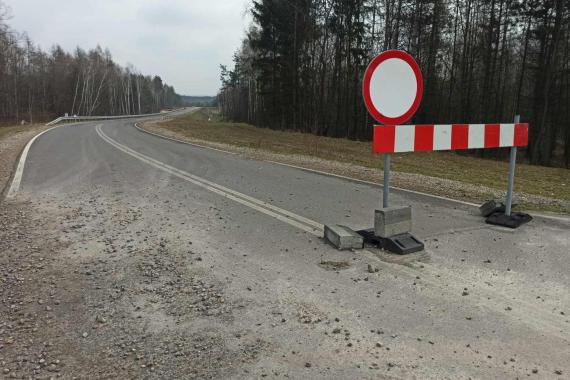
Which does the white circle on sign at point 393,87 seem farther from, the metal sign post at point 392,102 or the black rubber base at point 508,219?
the black rubber base at point 508,219

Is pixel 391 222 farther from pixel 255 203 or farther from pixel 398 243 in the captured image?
pixel 255 203

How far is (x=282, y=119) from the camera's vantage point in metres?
38.7

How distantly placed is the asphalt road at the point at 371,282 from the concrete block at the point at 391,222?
0.31 metres

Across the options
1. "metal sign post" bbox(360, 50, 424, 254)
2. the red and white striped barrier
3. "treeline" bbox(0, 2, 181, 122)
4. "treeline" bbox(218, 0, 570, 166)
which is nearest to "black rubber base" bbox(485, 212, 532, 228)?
the red and white striped barrier

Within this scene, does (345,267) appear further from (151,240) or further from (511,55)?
(511,55)

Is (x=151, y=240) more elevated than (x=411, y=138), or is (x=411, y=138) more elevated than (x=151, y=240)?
(x=411, y=138)

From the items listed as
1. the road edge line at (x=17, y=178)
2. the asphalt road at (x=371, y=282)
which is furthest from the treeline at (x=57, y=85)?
the asphalt road at (x=371, y=282)

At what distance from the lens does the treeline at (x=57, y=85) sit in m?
69.5

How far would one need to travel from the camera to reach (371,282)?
3.91 metres

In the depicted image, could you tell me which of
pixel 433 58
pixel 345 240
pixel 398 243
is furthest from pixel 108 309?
pixel 433 58

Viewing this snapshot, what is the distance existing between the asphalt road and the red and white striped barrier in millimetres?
1172

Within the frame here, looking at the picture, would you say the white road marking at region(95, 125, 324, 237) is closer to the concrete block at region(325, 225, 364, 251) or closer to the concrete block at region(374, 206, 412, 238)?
the concrete block at region(325, 225, 364, 251)

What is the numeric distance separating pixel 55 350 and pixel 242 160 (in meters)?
10.6

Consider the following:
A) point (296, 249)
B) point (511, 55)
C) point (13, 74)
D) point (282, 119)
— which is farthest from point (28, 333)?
point (13, 74)
